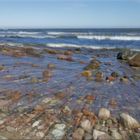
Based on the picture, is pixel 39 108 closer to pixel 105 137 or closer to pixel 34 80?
pixel 105 137

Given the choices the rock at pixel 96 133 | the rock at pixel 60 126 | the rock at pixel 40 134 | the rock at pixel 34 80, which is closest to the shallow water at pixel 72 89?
the rock at pixel 34 80

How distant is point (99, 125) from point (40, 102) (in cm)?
204

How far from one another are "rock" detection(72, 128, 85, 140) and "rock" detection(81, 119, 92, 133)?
0.13 meters

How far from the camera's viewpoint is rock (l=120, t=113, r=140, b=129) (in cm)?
676

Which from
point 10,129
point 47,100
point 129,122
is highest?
point 10,129

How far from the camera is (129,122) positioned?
6883mm

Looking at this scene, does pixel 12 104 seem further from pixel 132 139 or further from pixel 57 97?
pixel 132 139

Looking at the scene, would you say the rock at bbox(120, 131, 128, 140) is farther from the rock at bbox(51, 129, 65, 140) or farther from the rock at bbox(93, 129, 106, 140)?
the rock at bbox(51, 129, 65, 140)

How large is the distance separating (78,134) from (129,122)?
128 cm

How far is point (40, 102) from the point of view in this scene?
8.28 m

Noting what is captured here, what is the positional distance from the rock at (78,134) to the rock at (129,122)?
102 cm

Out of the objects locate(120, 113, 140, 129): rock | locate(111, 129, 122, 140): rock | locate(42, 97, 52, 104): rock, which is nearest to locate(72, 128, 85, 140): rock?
locate(111, 129, 122, 140): rock

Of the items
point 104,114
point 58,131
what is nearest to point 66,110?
point 104,114

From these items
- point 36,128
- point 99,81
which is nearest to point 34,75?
point 99,81
